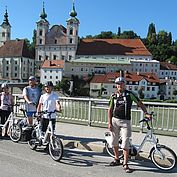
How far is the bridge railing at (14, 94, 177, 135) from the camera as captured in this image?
393 inches

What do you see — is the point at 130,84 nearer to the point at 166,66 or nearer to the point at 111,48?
the point at 166,66

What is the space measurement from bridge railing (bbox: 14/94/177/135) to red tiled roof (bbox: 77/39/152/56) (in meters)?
104

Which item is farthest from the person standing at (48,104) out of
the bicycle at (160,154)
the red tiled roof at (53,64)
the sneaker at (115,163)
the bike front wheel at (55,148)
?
the red tiled roof at (53,64)

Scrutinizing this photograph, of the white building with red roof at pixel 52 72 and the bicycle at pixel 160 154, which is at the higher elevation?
the white building with red roof at pixel 52 72

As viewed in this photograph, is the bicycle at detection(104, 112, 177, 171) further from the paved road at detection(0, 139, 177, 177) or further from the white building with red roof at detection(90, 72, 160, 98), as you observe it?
the white building with red roof at detection(90, 72, 160, 98)

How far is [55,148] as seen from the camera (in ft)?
22.7

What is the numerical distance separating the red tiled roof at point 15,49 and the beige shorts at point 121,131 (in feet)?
348

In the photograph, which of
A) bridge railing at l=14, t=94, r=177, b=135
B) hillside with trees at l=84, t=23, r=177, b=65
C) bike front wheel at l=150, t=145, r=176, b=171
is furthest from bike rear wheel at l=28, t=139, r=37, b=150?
hillside with trees at l=84, t=23, r=177, b=65

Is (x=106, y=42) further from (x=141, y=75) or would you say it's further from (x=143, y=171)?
(x=143, y=171)

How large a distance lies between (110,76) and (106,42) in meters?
29.6

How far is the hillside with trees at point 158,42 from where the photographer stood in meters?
133

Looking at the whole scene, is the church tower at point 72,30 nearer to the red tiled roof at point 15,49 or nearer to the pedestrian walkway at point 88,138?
the red tiled roof at point 15,49

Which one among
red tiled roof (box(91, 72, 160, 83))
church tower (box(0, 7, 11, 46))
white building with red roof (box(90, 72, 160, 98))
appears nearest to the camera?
white building with red roof (box(90, 72, 160, 98))

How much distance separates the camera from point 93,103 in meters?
11.6
